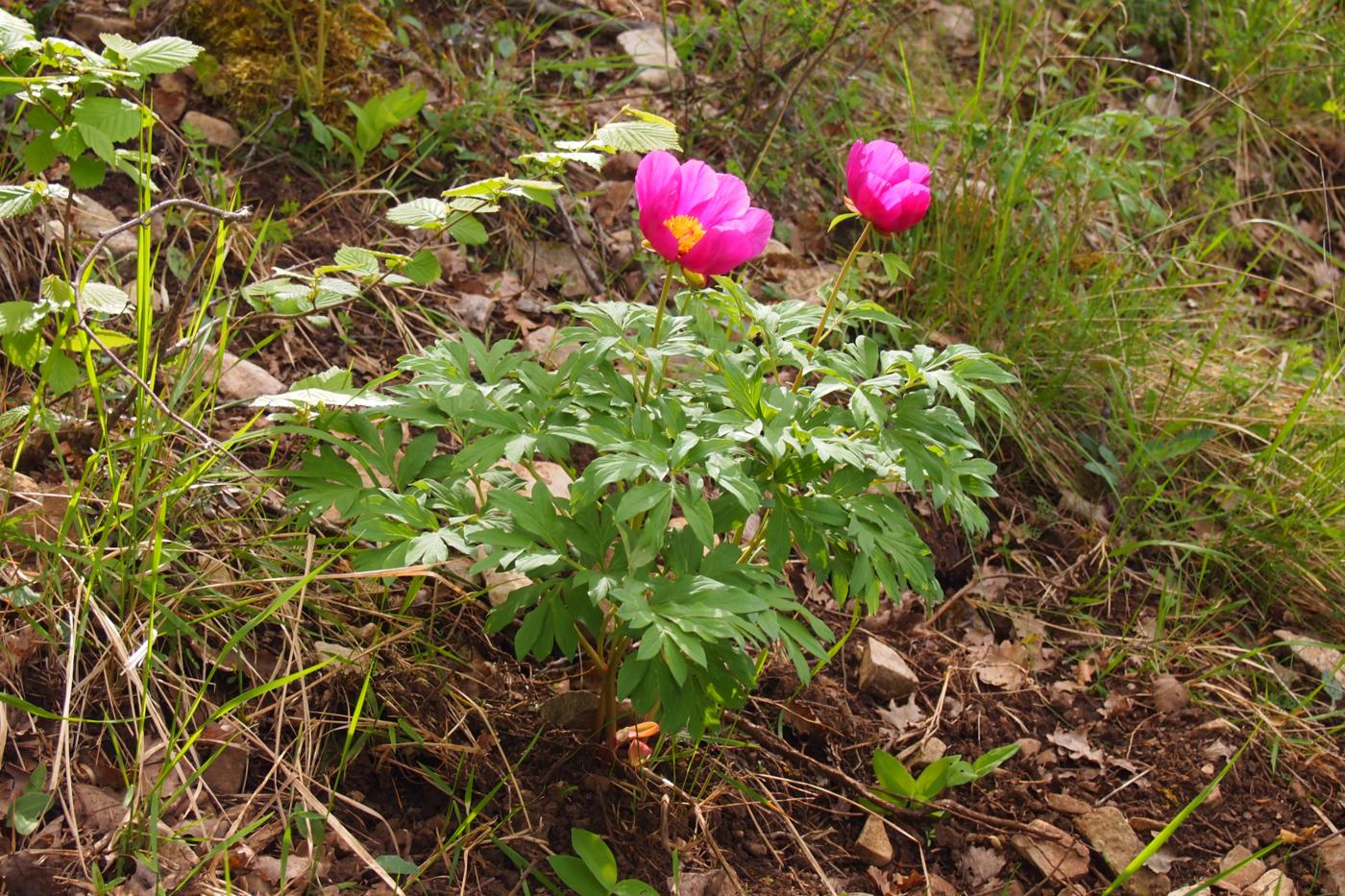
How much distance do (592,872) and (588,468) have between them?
62 centimetres

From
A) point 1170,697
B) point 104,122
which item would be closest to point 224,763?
point 104,122

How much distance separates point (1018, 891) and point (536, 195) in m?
1.45

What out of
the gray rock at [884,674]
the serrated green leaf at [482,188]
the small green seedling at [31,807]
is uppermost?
the serrated green leaf at [482,188]

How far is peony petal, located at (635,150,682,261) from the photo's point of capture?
158 cm

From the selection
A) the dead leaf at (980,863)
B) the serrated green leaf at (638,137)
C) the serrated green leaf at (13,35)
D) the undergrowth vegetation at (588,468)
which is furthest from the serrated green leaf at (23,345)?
the dead leaf at (980,863)

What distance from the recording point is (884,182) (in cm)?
171

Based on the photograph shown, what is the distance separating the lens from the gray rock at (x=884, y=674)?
228cm

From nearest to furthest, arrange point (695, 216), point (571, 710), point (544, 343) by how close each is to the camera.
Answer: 1. point (695, 216)
2. point (571, 710)
3. point (544, 343)

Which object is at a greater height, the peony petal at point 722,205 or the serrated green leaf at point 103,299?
the peony petal at point 722,205

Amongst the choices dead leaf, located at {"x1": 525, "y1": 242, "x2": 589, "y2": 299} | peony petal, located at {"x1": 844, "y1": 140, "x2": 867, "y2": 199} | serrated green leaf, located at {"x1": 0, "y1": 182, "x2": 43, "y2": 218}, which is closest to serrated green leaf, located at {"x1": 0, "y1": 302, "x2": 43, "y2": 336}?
serrated green leaf, located at {"x1": 0, "y1": 182, "x2": 43, "y2": 218}

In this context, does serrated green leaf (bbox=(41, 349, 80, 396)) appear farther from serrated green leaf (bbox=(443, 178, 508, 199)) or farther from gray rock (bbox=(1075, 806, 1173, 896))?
gray rock (bbox=(1075, 806, 1173, 896))

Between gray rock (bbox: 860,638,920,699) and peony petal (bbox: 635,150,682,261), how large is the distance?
106 cm

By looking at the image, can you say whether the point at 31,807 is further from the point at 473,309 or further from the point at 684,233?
the point at 473,309

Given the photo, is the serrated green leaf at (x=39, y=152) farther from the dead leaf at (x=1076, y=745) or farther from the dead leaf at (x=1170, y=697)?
the dead leaf at (x=1170, y=697)
